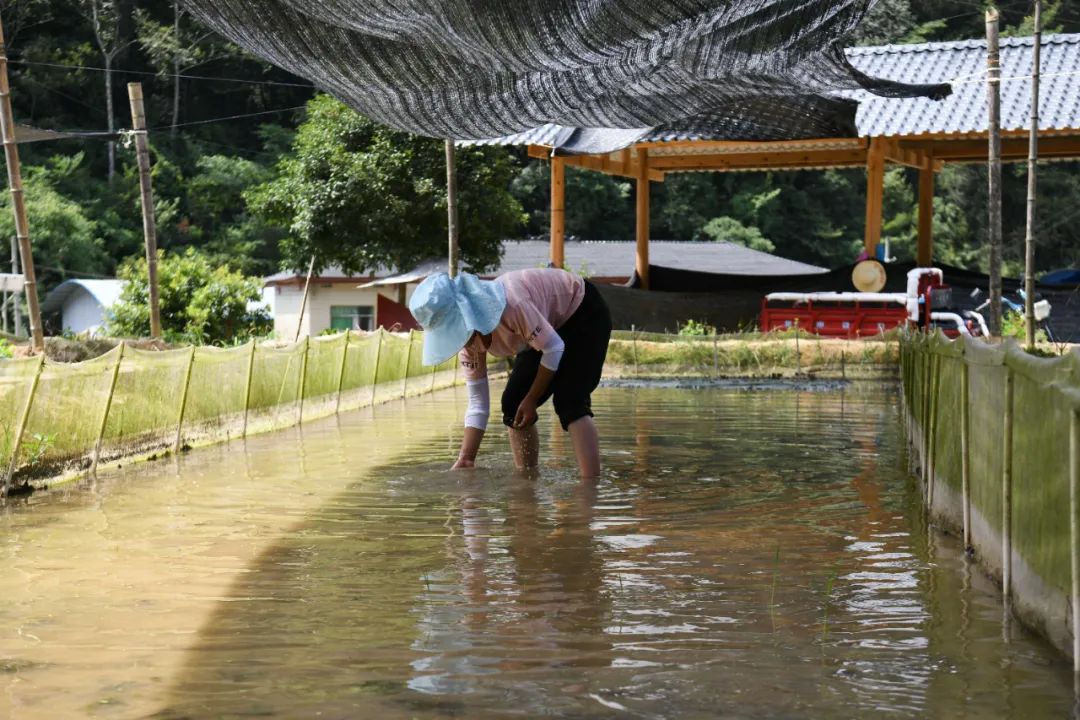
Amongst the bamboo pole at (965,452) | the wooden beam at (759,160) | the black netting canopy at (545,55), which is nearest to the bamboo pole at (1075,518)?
the bamboo pole at (965,452)

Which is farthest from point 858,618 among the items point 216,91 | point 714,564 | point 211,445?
point 216,91

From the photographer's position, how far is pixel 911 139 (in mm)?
25047

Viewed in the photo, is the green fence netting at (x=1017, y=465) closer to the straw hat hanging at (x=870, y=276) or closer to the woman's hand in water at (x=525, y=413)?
the woman's hand in water at (x=525, y=413)

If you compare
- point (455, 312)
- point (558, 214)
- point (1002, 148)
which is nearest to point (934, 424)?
point (455, 312)

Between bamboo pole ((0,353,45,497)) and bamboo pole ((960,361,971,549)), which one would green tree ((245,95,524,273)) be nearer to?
bamboo pole ((0,353,45,497))

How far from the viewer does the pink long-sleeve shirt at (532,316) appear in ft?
26.0

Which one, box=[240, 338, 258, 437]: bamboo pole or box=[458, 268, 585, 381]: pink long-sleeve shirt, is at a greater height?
box=[458, 268, 585, 381]: pink long-sleeve shirt

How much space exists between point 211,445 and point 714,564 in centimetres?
669

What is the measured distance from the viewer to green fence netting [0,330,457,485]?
29.5ft

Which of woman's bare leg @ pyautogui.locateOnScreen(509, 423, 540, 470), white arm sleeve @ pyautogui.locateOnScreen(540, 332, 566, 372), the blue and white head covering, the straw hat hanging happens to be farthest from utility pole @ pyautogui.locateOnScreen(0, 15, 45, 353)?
the straw hat hanging

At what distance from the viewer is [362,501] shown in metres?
8.53

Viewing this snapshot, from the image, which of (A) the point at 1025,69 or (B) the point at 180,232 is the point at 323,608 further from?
(B) the point at 180,232

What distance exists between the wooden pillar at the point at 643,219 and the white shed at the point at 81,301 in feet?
62.6

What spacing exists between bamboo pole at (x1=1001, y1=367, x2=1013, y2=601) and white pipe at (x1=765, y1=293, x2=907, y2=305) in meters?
17.8
